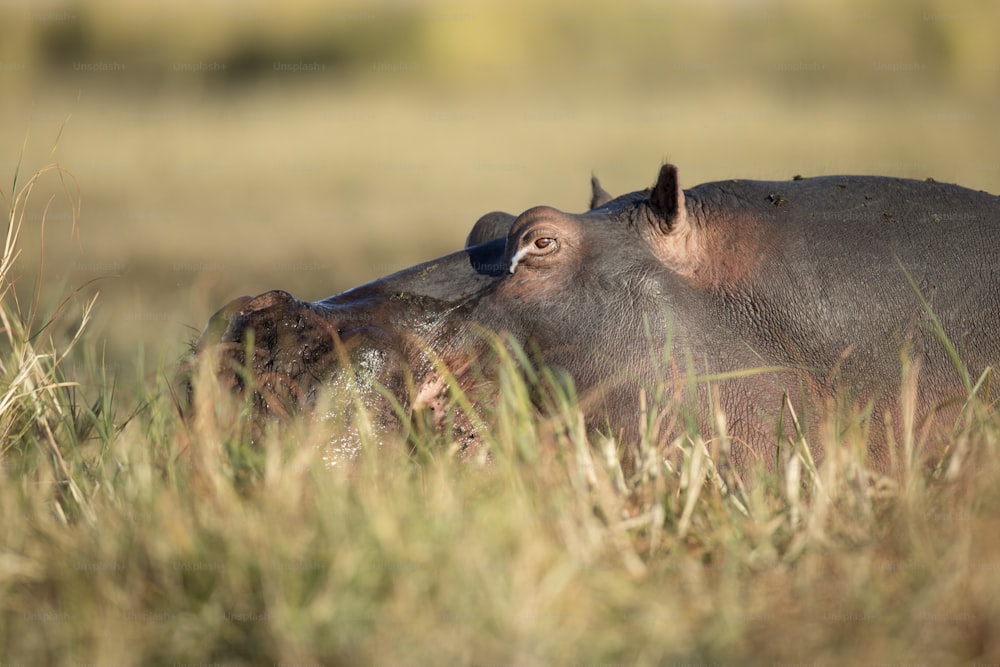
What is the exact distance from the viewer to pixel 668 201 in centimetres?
351

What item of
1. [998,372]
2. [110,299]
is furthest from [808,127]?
[998,372]

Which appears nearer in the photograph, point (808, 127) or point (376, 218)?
point (376, 218)

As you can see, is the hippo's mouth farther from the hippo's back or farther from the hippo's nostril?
the hippo's back

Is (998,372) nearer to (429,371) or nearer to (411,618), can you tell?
(429,371)

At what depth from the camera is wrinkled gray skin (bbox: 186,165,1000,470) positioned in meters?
3.28

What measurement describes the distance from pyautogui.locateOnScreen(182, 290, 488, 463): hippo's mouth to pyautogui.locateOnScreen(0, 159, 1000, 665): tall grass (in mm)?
244

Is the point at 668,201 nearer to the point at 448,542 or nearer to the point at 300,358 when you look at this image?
the point at 300,358

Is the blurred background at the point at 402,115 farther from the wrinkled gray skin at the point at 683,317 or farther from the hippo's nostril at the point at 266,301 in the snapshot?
the wrinkled gray skin at the point at 683,317

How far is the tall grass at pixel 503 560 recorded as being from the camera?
6.87 ft

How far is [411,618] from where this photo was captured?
6.91 feet

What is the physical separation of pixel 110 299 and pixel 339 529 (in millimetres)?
8242

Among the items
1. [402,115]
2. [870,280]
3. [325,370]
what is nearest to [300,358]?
[325,370]

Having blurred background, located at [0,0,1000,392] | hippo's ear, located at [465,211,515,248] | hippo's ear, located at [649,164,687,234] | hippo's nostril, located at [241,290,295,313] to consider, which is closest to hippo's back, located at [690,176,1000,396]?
hippo's ear, located at [649,164,687,234]

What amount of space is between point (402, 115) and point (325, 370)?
20.9 metres
